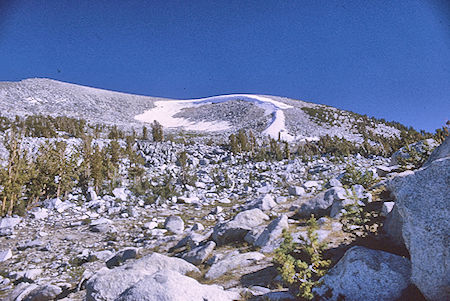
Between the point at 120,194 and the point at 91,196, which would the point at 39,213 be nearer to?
the point at 91,196

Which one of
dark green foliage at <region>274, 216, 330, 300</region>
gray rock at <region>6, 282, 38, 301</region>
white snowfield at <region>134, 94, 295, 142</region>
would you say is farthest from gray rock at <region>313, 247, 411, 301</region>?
white snowfield at <region>134, 94, 295, 142</region>

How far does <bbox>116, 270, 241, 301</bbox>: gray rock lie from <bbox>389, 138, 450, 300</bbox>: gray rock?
2553 mm

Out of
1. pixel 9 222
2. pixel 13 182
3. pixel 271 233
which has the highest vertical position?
pixel 13 182

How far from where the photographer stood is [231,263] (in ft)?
17.0

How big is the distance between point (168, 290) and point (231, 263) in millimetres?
2399

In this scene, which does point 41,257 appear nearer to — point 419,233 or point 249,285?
point 249,285

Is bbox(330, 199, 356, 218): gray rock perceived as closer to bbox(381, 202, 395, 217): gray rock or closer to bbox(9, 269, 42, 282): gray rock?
bbox(381, 202, 395, 217): gray rock

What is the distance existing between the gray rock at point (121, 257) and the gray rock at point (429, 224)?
6135 millimetres

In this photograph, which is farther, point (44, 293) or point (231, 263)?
point (231, 263)

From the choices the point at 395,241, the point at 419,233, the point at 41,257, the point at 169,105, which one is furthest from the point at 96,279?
the point at 169,105

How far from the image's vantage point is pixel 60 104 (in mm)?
46344

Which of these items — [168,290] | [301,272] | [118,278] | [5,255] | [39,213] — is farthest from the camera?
[39,213]

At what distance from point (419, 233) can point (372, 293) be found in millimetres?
1015

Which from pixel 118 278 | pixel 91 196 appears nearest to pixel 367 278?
pixel 118 278
